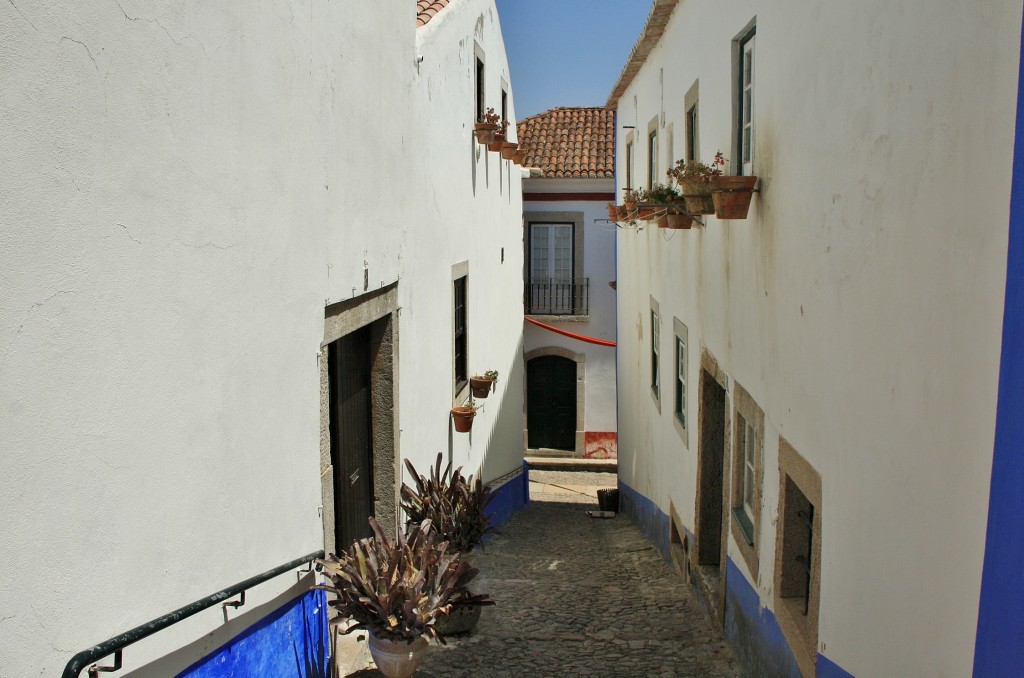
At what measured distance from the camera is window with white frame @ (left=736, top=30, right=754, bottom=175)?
6.77 metres

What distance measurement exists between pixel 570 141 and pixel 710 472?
14001 mm

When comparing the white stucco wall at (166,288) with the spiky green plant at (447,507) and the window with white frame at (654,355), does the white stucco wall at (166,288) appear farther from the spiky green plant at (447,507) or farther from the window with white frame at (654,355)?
the window with white frame at (654,355)

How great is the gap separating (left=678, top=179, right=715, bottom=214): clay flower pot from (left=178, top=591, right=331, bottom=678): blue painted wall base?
353cm

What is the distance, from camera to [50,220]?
8.52 ft

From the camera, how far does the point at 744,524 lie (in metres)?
6.92

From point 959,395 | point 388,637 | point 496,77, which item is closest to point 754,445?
point 388,637

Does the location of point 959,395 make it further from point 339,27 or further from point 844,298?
point 339,27

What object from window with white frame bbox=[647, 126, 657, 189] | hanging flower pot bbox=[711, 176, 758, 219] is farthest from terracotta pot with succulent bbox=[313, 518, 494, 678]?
window with white frame bbox=[647, 126, 657, 189]

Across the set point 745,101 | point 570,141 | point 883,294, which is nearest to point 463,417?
point 745,101

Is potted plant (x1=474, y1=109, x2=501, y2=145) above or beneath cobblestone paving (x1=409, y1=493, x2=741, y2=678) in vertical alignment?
above

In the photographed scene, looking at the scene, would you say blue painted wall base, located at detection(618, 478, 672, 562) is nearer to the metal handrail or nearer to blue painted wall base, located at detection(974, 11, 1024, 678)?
the metal handrail

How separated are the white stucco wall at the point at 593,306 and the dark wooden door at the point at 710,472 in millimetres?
12031

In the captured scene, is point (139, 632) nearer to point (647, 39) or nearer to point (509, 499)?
point (647, 39)

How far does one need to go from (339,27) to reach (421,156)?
2.57 metres
